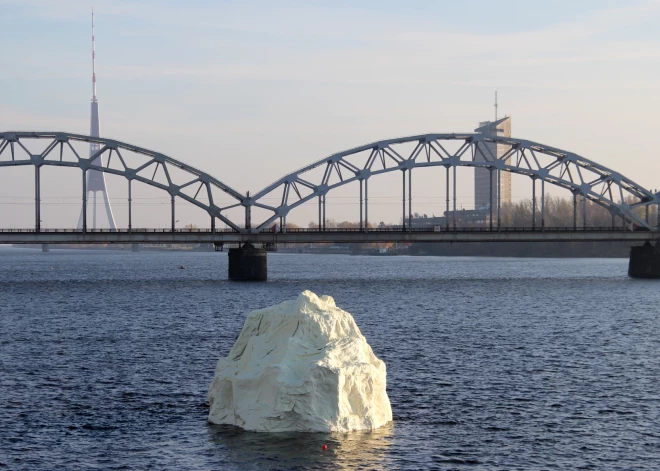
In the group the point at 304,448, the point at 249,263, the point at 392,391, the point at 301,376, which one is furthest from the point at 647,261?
the point at 304,448

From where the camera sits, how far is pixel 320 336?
2903 cm

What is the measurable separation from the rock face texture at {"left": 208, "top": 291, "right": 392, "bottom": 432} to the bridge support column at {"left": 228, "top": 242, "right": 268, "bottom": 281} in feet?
285

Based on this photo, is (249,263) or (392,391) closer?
(392,391)

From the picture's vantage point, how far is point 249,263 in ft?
387

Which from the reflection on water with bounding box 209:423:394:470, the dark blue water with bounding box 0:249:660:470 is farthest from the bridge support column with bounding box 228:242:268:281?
the reflection on water with bounding box 209:423:394:470

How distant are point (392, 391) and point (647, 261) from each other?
9902cm

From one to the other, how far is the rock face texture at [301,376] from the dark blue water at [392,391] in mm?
561

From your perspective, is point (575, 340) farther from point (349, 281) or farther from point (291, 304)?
point (349, 281)

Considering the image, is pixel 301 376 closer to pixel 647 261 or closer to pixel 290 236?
pixel 290 236

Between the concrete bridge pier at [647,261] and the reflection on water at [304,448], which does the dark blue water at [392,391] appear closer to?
the reflection on water at [304,448]

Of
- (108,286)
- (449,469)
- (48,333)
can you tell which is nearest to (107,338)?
(48,333)

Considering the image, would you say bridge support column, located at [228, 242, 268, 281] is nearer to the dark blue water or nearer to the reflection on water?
the dark blue water

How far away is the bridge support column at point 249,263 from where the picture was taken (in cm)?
11762

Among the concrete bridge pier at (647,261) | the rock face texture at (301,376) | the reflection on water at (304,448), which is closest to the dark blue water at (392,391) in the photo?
the reflection on water at (304,448)
